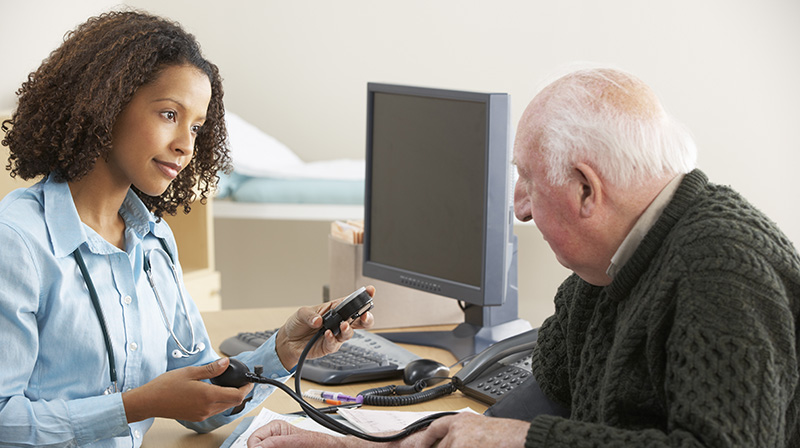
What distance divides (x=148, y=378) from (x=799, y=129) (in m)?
Result: 3.27

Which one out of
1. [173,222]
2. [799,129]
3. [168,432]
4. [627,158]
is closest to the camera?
[627,158]

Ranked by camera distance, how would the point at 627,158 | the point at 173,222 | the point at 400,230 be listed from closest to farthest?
1. the point at 627,158
2. the point at 400,230
3. the point at 173,222

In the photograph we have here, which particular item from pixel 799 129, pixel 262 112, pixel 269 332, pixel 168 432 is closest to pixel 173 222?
pixel 262 112

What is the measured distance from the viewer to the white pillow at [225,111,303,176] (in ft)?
9.07

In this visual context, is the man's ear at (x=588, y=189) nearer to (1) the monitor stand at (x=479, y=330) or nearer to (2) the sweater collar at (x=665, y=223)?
(2) the sweater collar at (x=665, y=223)

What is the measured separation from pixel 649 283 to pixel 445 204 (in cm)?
76

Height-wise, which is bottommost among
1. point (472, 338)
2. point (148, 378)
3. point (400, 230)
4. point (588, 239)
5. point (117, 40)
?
point (472, 338)

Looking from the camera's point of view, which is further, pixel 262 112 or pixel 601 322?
pixel 262 112

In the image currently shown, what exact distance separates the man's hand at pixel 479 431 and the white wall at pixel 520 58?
2684 mm

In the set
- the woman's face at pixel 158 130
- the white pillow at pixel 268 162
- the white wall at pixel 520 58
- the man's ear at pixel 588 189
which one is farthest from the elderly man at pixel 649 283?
the white wall at pixel 520 58

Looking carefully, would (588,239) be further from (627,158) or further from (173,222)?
(173,222)

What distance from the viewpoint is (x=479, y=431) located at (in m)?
0.89

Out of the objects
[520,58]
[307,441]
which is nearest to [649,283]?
[307,441]

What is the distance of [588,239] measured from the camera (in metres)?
0.91
